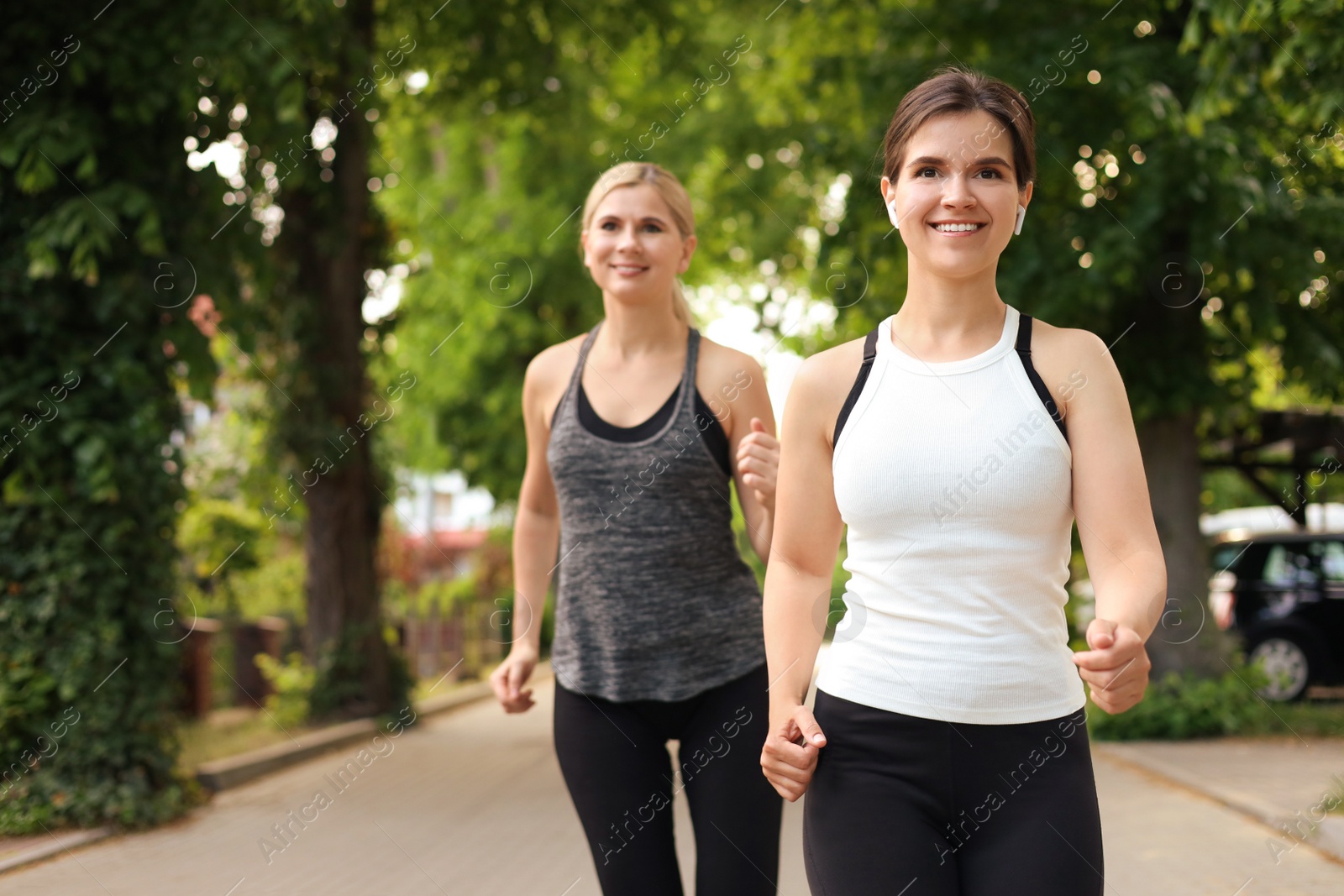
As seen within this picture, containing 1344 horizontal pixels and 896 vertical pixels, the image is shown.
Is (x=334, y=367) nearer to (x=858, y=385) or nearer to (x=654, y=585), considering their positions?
(x=654, y=585)

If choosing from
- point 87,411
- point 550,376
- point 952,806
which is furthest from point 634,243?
point 87,411

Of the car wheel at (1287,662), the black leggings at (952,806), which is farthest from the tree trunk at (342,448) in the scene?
the black leggings at (952,806)

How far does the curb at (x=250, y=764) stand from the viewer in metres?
6.76

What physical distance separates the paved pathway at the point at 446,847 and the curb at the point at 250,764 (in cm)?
9

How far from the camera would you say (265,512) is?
39.7 ft

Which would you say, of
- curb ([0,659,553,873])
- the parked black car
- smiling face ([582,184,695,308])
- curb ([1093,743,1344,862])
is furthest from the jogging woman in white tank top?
the parked black car

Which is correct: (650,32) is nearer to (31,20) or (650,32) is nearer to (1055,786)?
(31,20)

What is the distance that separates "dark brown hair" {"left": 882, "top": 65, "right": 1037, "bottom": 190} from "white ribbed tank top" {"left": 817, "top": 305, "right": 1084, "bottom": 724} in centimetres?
35

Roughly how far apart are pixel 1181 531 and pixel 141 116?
350 inches

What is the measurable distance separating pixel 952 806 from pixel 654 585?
1.16m

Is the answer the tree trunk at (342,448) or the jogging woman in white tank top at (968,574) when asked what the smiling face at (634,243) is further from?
the tree trunk at (342,448)

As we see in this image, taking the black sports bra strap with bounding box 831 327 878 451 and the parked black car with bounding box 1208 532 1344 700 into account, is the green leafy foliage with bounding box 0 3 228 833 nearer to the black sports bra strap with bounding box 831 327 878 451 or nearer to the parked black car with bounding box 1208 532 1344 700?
the black sports bra strap with bounding box 831 327 878 451

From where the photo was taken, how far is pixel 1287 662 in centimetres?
1291

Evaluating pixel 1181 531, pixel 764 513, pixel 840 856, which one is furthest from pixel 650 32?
pixel 840 856
